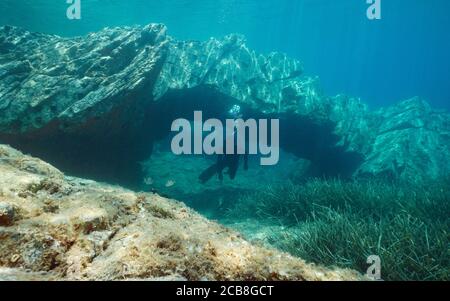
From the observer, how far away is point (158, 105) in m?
10.8

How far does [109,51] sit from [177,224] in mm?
7753

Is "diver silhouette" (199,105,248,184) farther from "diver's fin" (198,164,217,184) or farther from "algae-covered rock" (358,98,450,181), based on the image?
"algae-covered rock" (358,98,450,181)

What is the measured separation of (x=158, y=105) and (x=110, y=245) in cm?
874

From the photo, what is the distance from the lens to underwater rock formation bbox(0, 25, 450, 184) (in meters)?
7.82

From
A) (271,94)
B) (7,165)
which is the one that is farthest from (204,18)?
(7,165)

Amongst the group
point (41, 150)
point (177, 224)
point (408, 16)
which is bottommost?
point (177, 224)

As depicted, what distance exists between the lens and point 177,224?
2.92m

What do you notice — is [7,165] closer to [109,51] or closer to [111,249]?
[111,249]

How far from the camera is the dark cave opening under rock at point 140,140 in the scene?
26.1 feet

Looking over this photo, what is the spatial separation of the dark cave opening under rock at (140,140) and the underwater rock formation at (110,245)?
522 cm

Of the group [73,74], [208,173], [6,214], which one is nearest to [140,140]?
[208,173]

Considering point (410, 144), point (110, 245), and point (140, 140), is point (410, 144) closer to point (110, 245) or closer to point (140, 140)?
point (140, 140)

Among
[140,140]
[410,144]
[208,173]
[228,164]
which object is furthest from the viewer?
[410,144]
